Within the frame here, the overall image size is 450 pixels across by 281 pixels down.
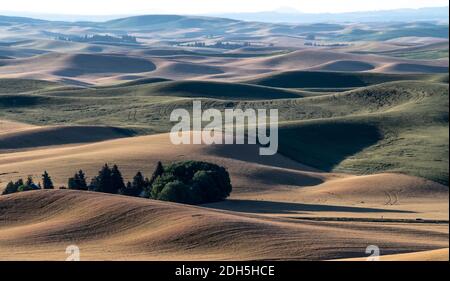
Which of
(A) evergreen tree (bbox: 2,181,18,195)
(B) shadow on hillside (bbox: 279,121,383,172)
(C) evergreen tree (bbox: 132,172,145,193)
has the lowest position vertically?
(B) shadow on hillside (bbox: 279,121,383,172)

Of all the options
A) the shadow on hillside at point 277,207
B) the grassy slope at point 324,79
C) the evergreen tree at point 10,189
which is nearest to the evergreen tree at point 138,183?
the shadow on hillside at point 277,207

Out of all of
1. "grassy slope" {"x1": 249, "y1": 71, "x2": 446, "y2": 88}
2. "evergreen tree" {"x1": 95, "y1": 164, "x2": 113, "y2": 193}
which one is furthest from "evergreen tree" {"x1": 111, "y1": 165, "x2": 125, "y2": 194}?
"grassy slope" {"x1": 249, "y1": 71, "x2": 446, "y2": 88}

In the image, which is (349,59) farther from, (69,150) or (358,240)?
(358,240)

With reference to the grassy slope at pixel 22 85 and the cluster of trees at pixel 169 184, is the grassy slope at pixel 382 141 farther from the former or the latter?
the grassy slope at pixel 22 85

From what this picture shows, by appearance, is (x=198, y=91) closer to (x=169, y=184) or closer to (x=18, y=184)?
(x=169, y=184)

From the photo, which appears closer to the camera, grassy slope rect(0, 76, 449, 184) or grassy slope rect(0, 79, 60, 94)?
grassy slope rect(0, 76, 449, 184)

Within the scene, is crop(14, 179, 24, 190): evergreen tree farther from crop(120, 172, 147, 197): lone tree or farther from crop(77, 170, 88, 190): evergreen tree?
crop(120, 172, 147, 197): lone tree

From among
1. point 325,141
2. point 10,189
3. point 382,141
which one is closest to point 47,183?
point 10,189

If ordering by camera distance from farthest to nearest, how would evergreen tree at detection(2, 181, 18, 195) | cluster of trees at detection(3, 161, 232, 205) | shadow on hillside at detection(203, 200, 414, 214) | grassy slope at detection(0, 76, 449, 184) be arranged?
grassy slope at detection(0, 76, 449, 184), cluster of trees at detection(3, 161, 232, 205), evergreen tree at detection(2, 181, 18, 195), shadow on hillside at detection(203, 200, 414, 214)
